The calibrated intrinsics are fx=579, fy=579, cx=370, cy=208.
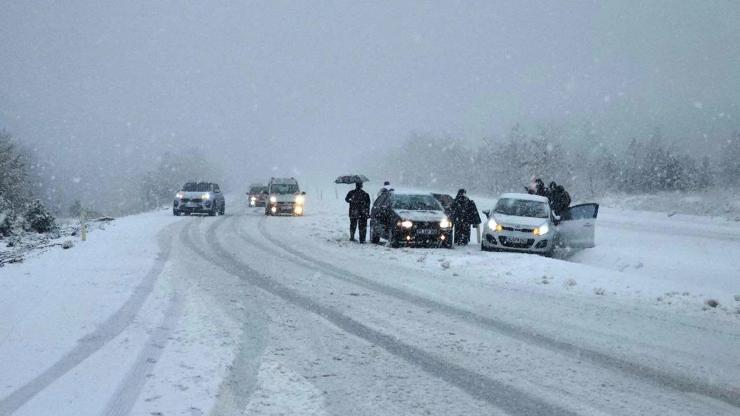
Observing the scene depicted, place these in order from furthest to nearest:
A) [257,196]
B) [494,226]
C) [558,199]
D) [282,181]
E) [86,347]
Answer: [257,196]
[282,181]
[558,199]
[494,226]
[86,347]

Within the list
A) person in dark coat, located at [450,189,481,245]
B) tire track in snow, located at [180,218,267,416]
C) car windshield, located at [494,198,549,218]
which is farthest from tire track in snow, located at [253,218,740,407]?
person in dark coat, located at [450,189,481,245]

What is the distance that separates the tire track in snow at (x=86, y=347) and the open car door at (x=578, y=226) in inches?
439

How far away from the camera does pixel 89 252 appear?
14.6 m

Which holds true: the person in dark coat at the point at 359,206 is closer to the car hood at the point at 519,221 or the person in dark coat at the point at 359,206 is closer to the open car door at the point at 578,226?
the car hood at the point at 519,221

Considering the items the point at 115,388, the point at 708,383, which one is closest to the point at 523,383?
the point at 708,383

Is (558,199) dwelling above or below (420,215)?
above

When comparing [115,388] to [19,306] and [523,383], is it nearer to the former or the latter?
[523,383]

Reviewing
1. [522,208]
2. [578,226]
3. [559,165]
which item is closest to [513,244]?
[522,208]

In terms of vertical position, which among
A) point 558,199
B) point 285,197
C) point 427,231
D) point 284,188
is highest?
point 284,188

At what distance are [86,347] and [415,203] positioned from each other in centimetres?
1265

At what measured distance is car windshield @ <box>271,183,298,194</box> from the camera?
31859 mm

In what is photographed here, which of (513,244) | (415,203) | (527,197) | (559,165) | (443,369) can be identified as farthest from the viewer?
(559,165)

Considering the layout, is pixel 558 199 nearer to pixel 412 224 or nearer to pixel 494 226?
pixel 494 226

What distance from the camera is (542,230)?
15.3 meters
